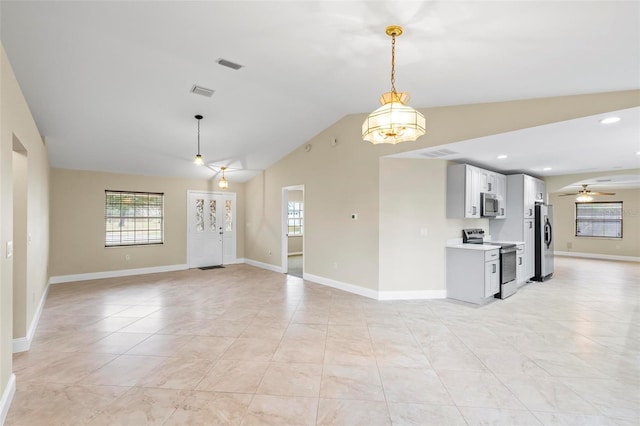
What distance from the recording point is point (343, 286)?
549 cm

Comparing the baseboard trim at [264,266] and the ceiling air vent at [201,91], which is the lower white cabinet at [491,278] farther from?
the ceiling air vent at [201,91]

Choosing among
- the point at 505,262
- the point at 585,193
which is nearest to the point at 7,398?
the point at 505,262

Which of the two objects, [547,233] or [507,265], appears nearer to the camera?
[507,265]

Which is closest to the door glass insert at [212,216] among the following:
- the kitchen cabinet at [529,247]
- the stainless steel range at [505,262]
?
the stainless steel range at [505,262]

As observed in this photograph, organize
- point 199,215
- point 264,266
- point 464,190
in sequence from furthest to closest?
point 199,215 → point 264,266 → point 464,190

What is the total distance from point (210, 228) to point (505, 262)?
676cm

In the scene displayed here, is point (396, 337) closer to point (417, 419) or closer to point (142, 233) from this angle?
point (417, 419)

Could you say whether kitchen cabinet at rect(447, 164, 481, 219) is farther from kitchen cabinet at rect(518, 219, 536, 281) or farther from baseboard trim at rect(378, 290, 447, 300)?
kitchen cabinet at rect(518, 219, 536, 281)

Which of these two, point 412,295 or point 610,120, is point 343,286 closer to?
point 412,295

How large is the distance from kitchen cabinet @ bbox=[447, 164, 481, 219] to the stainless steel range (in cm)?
46

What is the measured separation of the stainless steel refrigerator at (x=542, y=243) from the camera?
6316 mm

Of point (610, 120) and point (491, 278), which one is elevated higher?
point (610, 120)

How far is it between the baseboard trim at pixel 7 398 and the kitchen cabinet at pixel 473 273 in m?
5.17

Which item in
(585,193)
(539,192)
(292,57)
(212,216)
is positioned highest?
(292,57)
